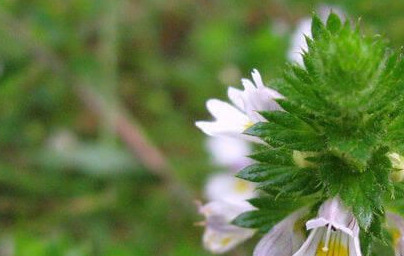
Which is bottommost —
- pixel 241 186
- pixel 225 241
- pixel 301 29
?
pixel 225 241

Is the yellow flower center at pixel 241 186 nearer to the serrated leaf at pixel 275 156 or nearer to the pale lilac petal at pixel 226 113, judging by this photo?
the pale lilac petal at pixel 226 113

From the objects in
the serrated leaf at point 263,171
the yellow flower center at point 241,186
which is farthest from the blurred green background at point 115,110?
the serrated leaf at point 263,171

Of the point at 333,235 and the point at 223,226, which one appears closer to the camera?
the point at 333,235

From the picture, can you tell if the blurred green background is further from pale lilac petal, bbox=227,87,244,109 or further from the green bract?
the green bract

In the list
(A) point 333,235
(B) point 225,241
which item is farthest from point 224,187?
(A) point 333,235

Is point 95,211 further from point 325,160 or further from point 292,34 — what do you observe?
point 325,160

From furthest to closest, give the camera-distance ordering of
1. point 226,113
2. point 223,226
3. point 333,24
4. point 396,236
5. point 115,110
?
point 115,110 → point 223,226 → point 226,113 → point 396,236 → point 333,24

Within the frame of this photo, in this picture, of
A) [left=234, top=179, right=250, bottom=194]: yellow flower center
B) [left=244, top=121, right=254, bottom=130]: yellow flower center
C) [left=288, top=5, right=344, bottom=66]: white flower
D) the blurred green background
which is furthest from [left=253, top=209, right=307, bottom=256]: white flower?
[left=288, top=5, right=344, bottom=66]: white flower

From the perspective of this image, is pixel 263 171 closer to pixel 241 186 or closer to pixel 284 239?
pixel 284 239
